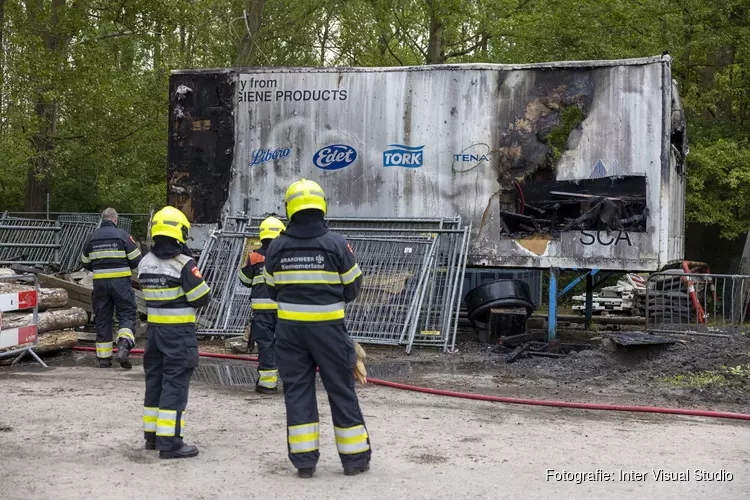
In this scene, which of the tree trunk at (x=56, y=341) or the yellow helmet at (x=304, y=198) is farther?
the tree trunk at (x=56, y=341)

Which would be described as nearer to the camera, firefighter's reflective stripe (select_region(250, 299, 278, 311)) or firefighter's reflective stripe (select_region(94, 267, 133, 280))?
firefighter's reflective stripe (select_region(250, 299, 278, 311))

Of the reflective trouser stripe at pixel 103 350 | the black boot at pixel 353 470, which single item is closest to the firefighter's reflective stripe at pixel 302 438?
the black boot at pixel 353 470

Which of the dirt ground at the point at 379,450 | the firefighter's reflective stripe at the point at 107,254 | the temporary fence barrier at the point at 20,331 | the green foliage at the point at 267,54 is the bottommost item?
the dirt ground at the point at 379,450

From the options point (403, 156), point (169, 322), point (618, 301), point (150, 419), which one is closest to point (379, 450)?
point (150, 419)

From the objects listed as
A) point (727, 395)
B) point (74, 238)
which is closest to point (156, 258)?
point (727, 395)

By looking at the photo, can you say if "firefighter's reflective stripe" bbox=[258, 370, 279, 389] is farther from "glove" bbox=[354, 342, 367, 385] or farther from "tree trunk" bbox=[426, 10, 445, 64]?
"tree trunk" bbox=[426, 10, 445, 64]

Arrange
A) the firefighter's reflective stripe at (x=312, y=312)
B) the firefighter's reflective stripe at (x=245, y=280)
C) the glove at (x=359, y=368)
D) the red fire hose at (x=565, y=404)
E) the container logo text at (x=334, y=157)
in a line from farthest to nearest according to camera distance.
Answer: the container logo text at (x=334, y=157)
the firefighter's reflective stripe at (x=245, y=280)
the red fire hose at (x=565, y=404)
the glove at (x=359, y=368)
the firefighter's reflective stripe at (x=312, y=312)

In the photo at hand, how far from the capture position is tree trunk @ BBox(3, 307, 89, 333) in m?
11.2

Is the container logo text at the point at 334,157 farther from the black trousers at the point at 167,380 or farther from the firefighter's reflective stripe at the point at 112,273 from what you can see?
the black trousers at the point at 167,380

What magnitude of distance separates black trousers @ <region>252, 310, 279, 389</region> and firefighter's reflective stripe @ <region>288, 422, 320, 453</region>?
3.07m

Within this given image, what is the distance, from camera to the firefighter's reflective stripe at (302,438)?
6059 mm

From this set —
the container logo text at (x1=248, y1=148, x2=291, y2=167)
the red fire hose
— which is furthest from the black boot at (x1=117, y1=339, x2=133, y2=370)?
the container logo text at (x1=248, y1=148, x2=291, y2=167)

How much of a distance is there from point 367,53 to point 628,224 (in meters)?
19.9

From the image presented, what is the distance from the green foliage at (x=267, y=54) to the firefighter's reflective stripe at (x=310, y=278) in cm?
750
